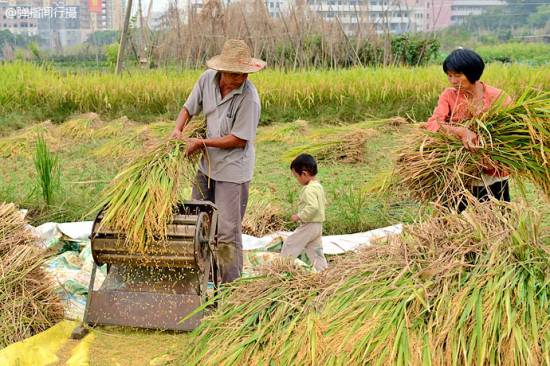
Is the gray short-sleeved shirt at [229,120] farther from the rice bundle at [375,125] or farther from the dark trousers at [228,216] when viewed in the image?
the rice bundle at [375,125]

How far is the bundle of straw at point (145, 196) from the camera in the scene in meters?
3.01

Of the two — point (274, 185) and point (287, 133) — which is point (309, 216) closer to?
point (274, 185)

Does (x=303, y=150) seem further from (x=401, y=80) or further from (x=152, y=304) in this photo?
(x=152, y=304)

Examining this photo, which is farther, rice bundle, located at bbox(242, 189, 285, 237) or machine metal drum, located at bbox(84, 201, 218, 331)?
rice bundle, located at bbox(242, 189, 285, 237)

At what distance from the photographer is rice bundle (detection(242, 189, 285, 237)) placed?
15.6 feet

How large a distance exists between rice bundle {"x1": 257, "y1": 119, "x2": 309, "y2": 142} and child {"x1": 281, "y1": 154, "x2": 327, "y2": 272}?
3585 millimetres

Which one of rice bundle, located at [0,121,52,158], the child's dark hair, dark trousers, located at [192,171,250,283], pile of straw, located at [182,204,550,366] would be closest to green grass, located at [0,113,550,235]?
rice bundle, located at [0,121,52,158]

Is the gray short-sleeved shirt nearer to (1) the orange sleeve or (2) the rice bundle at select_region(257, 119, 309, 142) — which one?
(1) the orange sleeve

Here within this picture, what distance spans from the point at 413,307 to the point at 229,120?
1.65 meters

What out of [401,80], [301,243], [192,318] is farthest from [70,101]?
[192,318]

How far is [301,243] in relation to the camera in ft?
13.1

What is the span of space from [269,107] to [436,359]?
7158 millimetres

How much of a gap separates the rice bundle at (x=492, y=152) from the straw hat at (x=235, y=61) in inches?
38.2

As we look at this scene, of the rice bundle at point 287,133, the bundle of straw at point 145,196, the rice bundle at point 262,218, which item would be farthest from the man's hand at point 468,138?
the rice bundle at point 287,133
